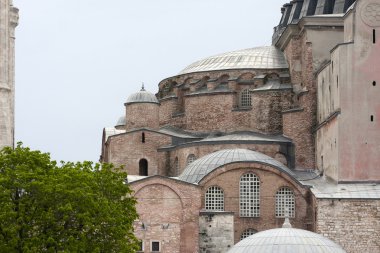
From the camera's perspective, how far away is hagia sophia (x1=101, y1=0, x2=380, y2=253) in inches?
2741

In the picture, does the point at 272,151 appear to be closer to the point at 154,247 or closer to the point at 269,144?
the point at 269,144

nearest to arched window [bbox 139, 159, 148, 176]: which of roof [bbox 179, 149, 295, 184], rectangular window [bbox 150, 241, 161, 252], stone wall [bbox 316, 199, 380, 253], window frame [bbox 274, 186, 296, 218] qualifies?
roof [bbox 179, 149, 295, 184]

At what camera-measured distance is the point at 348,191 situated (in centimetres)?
6981

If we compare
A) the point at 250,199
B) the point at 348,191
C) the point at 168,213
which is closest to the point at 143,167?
the point at 250,199

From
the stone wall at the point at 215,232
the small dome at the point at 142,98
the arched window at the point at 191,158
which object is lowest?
the stone wall at the point at 215,232

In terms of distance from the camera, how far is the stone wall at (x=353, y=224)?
69.1 meters

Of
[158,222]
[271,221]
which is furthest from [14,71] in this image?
[271,221]

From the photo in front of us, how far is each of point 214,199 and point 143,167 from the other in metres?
9.13

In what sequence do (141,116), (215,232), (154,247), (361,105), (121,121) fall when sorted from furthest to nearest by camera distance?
1. (121,121)
2. (141,116)
3. (361,105)
4. (215,232)
5. (154,247)

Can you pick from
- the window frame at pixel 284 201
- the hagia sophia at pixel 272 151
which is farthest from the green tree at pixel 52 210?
the window frame at pixel 284 201

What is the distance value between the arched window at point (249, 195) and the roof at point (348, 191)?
3002mm

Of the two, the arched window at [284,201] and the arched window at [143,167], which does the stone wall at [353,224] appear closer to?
the arched window at [284,201]

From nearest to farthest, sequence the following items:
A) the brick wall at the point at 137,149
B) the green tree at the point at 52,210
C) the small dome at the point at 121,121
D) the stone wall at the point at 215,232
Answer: the green tree at the point at 52,210 → the stone wall at the point at 215,232 → the brick wall at the point at 137,149 → the small dome at the point at 121,121

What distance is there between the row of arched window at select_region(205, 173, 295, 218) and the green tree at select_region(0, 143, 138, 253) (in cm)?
1949
